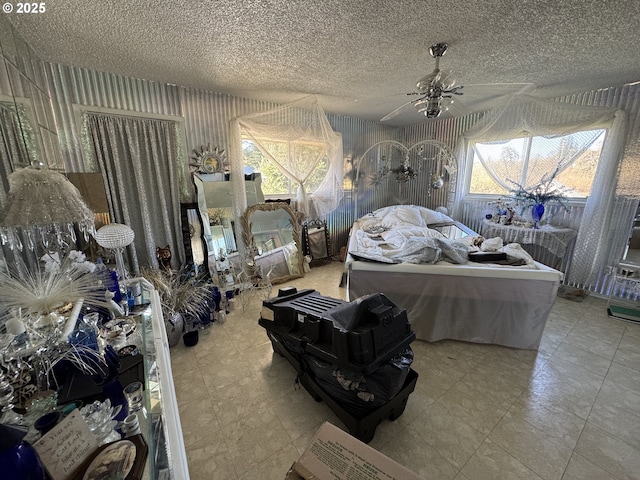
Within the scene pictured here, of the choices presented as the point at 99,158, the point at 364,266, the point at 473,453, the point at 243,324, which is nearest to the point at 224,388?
the point at 243,324

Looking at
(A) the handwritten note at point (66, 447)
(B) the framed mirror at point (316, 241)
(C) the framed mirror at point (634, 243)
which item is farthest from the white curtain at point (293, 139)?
(C) the framed mirror at point (634, 243)

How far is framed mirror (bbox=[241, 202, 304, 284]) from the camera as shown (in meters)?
3.49

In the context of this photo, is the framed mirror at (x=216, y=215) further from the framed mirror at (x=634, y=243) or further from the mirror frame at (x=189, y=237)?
the framed mirror at (x=634, y=243)

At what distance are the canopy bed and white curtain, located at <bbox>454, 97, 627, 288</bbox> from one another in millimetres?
1542

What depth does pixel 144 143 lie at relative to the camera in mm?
2725

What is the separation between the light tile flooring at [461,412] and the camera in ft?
4.38

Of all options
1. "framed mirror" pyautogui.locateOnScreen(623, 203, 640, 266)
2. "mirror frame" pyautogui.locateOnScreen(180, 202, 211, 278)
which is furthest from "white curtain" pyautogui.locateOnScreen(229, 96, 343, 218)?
"framed mirror" pyautogui.locateOnScreen(623, 203, 640, 266)

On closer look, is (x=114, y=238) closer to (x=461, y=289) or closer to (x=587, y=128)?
(x=461, y=289)

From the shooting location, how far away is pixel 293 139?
3.25m

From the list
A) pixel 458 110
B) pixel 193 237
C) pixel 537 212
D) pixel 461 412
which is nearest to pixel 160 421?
pixel 461 412

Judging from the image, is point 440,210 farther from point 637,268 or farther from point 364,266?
point 364,266

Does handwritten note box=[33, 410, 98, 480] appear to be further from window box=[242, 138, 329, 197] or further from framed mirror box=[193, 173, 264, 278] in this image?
window box=[242, 138, 329, 197]

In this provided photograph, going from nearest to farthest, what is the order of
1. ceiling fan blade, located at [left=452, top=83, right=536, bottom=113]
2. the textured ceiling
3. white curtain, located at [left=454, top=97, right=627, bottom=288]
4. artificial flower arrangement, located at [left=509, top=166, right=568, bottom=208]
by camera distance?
1. the textured ceiling
2. ceiling fan blade, located at [left=452, top=83, right=536, bottom=113]
3. white curtain, located at [left=454, top=97, right=627, bottom=288]
4. artificial flower arrangement, located at [left=509, top=166, right=568, bottom=208]

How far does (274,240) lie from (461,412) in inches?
112
